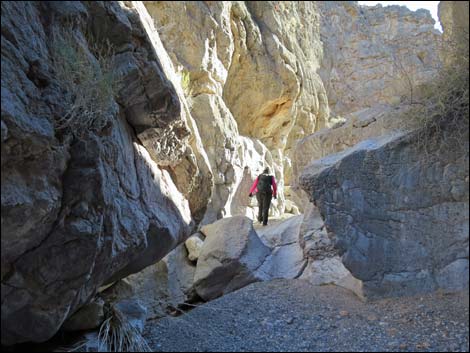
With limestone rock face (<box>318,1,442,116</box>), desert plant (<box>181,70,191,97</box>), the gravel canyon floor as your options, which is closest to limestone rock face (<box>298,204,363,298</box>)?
the gravel canyon floor

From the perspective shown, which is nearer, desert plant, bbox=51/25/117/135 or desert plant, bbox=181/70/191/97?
desert plant, bbox=51/25/117/135

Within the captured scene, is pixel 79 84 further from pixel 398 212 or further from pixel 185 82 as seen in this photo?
pixel 185 82

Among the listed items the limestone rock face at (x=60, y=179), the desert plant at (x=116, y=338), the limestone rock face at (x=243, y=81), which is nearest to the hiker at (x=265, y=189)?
the limestone rock face at (x=243, y=81)

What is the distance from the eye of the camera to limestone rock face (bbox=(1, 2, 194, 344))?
9.32 ft

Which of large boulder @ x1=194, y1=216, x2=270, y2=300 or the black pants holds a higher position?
the black pants

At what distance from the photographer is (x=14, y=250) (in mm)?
2910

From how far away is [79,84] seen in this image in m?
3.44

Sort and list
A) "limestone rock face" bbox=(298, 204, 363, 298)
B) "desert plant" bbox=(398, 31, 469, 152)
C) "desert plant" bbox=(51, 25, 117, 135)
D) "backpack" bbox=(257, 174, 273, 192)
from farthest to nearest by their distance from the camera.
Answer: "backpack" bbox=(257, 174, 273, 192) → "limestone rock face" bbox=(298, 204, 363, 298) → "desert plant" bbox=(398, 31, 469, 152) → "desert plant" bbox=(51, 25, 117, 135)

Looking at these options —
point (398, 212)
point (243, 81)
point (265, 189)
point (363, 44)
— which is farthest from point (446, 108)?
point (363, 44)

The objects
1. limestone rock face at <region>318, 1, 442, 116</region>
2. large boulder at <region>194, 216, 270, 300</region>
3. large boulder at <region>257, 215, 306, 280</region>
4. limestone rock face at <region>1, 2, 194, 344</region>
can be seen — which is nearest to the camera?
limestone rock face at <region>1, 2, 194, 344</region>

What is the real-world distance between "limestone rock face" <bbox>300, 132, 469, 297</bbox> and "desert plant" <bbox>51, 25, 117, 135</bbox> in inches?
117

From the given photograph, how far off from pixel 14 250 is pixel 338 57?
32.2 metres

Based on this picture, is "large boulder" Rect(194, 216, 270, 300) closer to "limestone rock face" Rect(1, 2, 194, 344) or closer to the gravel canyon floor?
the gravel canyon floor

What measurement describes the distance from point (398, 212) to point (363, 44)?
101 ft
